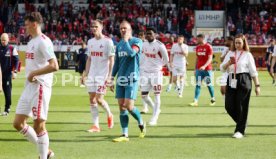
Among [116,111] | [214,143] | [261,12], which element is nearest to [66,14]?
[261,12]

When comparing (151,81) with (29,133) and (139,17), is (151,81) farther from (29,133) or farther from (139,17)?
(139,17)

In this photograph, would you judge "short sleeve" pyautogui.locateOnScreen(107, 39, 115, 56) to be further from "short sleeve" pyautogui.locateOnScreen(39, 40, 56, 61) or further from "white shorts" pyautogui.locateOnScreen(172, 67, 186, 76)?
"white shorts" pyautogui.locateOnScreen(172, 67, 186, 76)

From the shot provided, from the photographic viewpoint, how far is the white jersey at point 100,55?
1429 centimetres

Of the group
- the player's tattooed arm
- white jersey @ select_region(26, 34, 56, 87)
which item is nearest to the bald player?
white jersey @ select_region(26, 34, 56, 87)

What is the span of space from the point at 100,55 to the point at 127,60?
136 centimetres

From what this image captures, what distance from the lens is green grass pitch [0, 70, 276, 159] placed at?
11469 mm

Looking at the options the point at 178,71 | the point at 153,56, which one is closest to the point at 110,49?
the point at 153,56

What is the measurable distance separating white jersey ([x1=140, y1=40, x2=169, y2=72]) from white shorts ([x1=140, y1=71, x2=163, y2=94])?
13 cm

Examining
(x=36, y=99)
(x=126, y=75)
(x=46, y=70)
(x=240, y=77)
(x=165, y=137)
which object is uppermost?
(x=46, y=70)

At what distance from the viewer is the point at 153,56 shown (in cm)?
1692

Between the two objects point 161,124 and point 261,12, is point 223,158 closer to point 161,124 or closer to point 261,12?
point 161,124

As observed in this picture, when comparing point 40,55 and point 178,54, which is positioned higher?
point 40,55

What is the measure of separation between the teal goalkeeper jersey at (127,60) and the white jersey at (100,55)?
3.40 ft

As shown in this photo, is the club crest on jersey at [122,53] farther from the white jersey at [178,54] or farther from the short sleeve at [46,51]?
the white jersey at [178,54]
